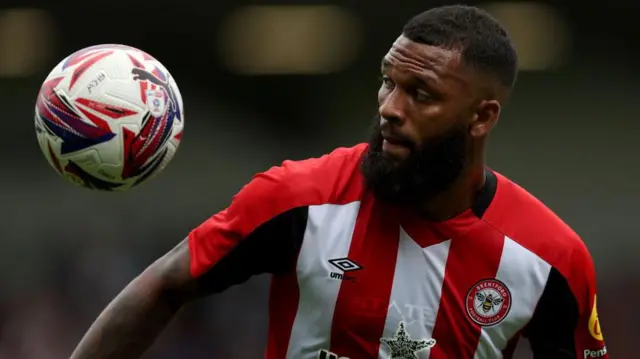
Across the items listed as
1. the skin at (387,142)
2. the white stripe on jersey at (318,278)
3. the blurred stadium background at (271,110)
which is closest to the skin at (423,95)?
the skin at (387,142)

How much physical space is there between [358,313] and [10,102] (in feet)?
25.7

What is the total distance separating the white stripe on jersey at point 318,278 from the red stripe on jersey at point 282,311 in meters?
0.02

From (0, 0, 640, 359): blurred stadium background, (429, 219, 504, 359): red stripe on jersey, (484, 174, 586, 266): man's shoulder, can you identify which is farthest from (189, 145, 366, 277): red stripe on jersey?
(0, 0, 640, 359): blurred stadium background

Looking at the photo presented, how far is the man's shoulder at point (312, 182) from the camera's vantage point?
136 inches

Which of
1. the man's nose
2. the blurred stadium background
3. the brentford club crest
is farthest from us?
the blurred stadium background

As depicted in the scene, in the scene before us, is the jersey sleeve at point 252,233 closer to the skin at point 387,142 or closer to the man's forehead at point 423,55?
the skin at point 387,142

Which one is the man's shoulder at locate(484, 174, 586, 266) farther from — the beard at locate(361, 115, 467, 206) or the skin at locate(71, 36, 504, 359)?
the skin at locate(71, 36, 504, 359)

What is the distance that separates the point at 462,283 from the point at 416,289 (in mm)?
138

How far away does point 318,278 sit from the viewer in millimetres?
3500

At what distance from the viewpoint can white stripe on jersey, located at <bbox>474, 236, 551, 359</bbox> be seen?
3.55m

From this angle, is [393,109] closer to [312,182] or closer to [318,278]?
[312,182]

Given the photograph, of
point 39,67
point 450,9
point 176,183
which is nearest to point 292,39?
point 176,183

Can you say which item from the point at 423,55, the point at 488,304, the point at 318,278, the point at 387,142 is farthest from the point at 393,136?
the point at 488,304

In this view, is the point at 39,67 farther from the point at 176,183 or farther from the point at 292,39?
the point at 292,39
